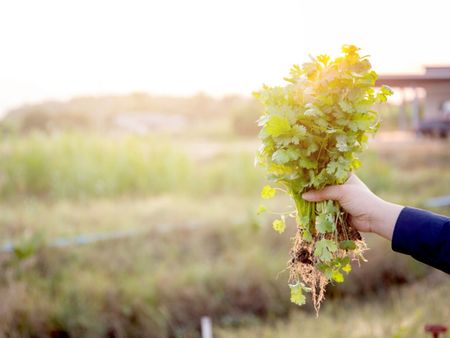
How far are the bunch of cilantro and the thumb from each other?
0.02m

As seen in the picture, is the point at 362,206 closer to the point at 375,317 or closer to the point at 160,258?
the point at 375,317

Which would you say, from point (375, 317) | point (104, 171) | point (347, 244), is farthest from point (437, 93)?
point (104, 171)

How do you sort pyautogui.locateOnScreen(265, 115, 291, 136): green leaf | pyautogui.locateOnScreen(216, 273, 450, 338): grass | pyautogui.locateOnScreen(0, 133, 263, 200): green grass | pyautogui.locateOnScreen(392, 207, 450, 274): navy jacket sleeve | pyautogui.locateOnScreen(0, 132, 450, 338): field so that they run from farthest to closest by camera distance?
1. pyautogui.locateOnScreen(0, 133, 263, 200): green grass
2. pyautogui.locateOnScreen(0, 132, 450, 338): field
3. pyautogui.locateOnScreen(216, 273, 450, 338): grass
4. pyautogui.locateOnScreen(265, 115, 291, 136): green leaf
5. pyautogui.locateOnScreen(392, 207, 450, 274): navy jacket sleeve

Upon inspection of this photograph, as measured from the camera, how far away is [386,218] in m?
1.75

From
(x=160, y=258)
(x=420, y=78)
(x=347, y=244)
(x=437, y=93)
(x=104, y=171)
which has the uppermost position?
(x=420, y=78)

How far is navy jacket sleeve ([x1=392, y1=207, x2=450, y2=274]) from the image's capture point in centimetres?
165

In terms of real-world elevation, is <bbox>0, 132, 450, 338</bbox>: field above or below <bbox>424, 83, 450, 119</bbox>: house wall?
below

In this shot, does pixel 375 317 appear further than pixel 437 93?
Yes

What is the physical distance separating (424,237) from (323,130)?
18.7 inches

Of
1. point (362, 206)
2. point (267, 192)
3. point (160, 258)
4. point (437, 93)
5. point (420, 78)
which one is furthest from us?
point (160, 258)

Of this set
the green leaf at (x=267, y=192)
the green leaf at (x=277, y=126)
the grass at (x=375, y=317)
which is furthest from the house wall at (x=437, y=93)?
the green leaf at (x=277, y=126)

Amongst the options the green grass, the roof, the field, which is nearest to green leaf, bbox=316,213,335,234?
the roof

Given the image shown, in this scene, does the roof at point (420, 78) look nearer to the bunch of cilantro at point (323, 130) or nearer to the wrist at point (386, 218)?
the bunch of cilantro at point (323, 130)

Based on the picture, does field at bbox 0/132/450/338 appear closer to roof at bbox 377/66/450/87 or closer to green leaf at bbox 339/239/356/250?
roof at bbox 377/66/450/87
